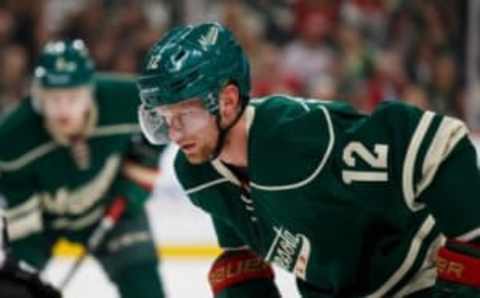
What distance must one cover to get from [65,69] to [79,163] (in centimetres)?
28

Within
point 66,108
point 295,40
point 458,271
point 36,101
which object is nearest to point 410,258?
point 458,271

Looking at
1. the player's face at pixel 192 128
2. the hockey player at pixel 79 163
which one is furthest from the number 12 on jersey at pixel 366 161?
the hockey player at pixel 79 163

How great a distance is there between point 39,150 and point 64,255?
141 cm

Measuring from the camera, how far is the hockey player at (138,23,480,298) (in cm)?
220

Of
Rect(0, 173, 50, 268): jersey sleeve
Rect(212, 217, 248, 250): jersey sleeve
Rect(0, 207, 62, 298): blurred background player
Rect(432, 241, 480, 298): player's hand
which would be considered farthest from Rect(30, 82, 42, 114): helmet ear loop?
Rect(0, 207, 62, 298): blurred background player

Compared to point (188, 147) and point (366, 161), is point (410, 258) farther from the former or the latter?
point (188, 147)

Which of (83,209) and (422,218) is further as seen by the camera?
(83,209)

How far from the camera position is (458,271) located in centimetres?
219

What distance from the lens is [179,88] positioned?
2.24 metres

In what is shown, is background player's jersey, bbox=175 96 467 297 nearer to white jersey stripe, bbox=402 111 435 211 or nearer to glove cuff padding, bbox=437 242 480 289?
white jersey stripe, bbox=402 111 435 211

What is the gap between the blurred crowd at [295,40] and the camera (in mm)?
5824

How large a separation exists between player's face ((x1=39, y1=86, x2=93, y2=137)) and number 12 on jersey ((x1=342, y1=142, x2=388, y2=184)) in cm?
165

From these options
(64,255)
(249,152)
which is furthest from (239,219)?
(64,255)

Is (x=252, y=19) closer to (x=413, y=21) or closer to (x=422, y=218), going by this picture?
(x=413, y=21)
